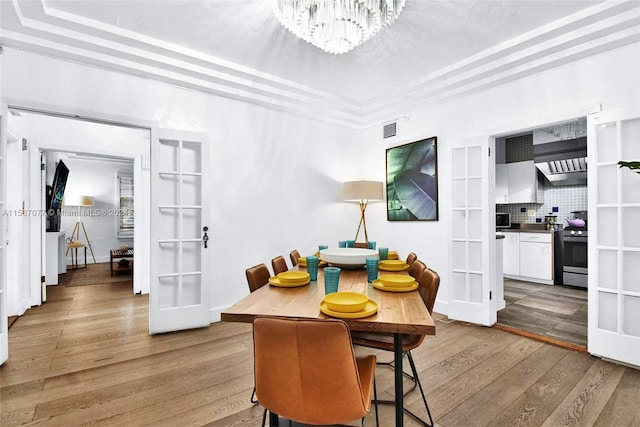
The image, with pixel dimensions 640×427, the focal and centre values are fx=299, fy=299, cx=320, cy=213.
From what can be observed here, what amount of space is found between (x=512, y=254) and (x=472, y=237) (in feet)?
9.51

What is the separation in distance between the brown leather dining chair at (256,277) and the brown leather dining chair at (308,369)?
926 mm

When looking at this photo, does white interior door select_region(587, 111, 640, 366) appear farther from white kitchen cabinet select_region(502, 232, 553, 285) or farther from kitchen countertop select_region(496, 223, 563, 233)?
kitchen countertop select_region(496, 223, 563, 233)

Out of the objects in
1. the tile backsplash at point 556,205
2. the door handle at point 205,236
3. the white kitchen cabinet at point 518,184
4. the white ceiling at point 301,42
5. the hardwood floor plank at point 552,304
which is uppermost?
the white ceiling at point 301,42

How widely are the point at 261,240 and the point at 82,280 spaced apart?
426cm

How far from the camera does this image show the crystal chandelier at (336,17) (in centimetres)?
200

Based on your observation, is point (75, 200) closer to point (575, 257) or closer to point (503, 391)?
point (503, 391)

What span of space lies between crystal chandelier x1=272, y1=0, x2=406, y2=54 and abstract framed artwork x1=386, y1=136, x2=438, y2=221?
2.06m

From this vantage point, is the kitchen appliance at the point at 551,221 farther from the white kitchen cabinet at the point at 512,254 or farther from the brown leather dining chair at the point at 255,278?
the brown leather dining chair at the point at 255,278

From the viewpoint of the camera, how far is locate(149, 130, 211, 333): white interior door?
316 cm

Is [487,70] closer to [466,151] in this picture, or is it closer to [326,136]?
[466,151]

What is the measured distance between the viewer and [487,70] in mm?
3092

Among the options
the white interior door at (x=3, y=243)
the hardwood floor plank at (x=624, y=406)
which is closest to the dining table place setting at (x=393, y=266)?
the hardwood floor plank at (x=624, y=406)

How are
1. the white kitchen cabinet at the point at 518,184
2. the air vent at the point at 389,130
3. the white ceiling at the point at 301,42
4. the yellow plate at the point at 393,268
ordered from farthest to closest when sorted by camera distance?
the white kitchen cabinet at the point at 518,184 → the air vent at the point at 389,130 → the white ceiling at the point at 301,42 → the yellow plate at the point at 393,268

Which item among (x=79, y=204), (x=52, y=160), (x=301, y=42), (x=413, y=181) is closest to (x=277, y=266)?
(x=301, y=42)
